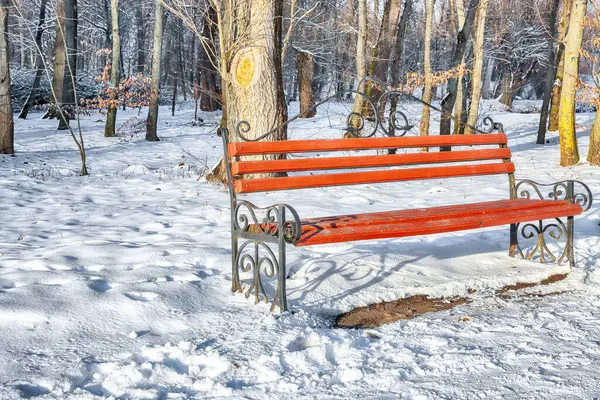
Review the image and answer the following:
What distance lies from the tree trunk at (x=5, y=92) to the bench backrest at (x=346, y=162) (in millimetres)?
8712

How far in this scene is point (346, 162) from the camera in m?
4.40

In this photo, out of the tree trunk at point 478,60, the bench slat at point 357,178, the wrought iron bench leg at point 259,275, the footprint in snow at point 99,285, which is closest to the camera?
the wrought iron bench leg at point 259,275

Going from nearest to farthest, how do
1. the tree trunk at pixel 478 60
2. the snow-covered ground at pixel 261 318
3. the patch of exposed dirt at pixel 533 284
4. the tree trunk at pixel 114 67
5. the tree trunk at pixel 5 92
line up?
the snow-covered ground at pixel 261 318
the patch of exposed dirt at pixel 533 284
the tree trunk at pixel 5 92
the tree trunk at pixel 478 60
the tree trunk at pixel 114 67

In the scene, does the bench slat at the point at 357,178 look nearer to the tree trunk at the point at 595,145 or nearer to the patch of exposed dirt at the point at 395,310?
the patch of exposed dirt at the point at 395,310

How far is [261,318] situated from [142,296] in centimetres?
73

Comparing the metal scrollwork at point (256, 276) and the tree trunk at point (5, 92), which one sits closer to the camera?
the metal scrollwork at point (256, 276)

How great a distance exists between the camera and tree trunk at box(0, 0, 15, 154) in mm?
11359

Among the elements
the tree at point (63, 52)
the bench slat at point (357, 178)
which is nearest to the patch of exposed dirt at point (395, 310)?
the bench slat at point (357, 178)

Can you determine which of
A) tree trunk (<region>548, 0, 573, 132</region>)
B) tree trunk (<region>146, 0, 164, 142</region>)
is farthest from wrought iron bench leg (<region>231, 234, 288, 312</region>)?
tree trunk (<region>146, 0, 164, 142</region>)

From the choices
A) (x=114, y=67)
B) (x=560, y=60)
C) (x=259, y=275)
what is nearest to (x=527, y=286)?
(x=259, y=275)

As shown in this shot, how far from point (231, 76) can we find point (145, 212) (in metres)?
1.86

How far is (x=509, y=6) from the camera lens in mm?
29469

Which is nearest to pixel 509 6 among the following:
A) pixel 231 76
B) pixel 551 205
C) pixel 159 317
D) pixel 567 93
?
pixel 567 93

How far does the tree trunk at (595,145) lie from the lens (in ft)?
35.1
